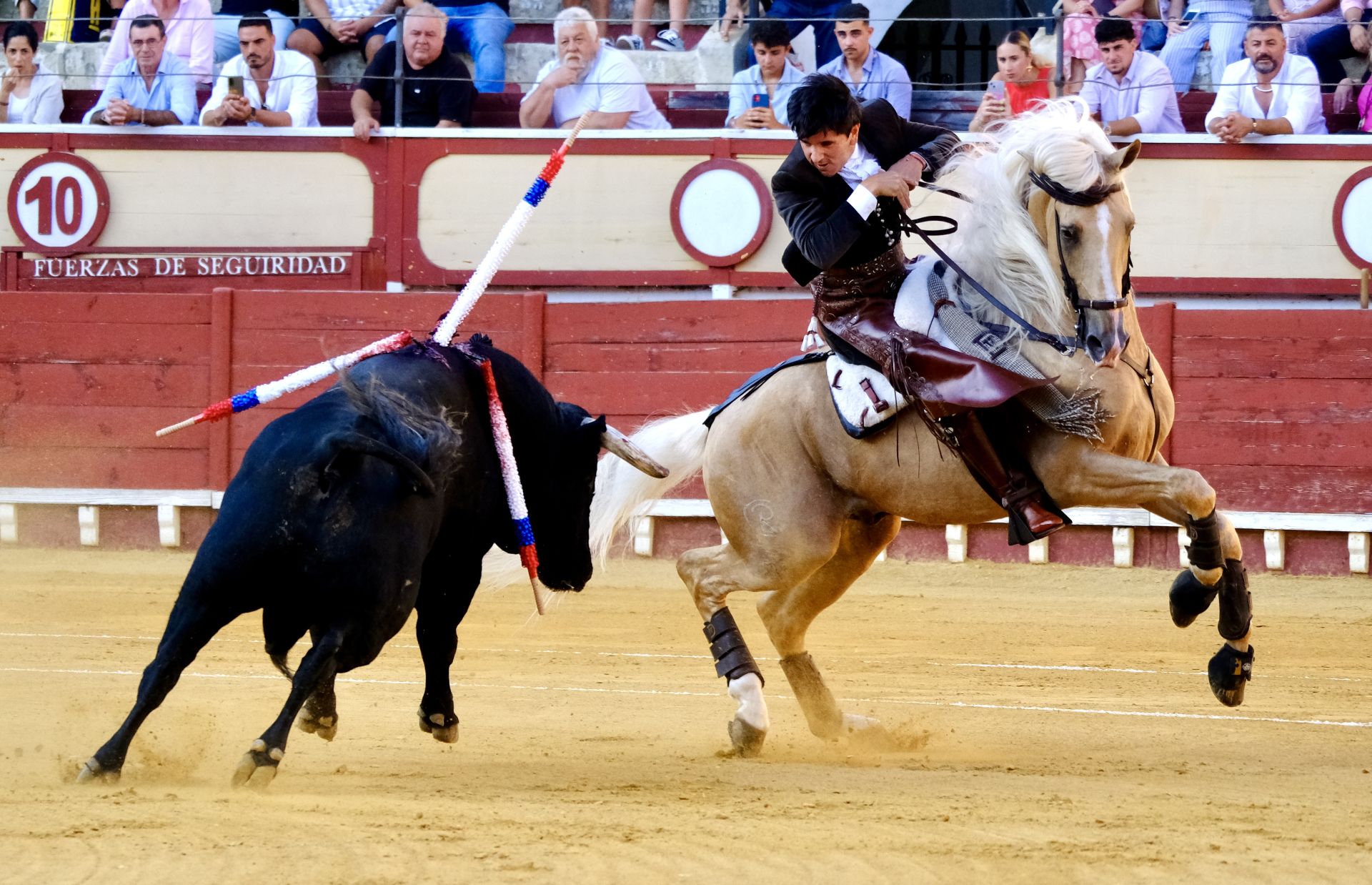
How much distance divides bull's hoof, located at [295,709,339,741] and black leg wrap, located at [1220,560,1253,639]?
2.41m

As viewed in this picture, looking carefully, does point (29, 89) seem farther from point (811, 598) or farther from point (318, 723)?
point (318, 723)

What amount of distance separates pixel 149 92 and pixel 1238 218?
283 inches

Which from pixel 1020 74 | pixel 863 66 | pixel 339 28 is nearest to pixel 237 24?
pixel 339 28

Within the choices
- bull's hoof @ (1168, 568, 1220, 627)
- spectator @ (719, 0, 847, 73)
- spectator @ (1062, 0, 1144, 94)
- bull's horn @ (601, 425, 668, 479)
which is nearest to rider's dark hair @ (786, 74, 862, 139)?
bull's horn @ (601, 425, 668, 479)

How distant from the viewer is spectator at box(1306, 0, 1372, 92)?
31.7 ft

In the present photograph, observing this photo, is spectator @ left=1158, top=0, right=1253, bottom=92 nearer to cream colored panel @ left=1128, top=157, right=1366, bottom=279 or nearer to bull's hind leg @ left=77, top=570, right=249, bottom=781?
cream colored panel @ left=1128, top=157, right=1366, bottom=279

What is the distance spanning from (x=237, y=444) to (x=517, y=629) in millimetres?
3361

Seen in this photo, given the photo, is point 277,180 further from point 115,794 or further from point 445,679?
point 115,794

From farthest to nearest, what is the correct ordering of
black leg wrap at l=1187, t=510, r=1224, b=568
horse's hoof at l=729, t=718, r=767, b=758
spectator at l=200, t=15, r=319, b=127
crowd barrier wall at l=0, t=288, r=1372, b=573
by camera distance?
spectator at l=200, t=15, r=319, b=127
crowd barrier wall at l=0, t=288, r=1372, b=573
horse's hoof at l=729, t=718, r=767, b=758
black leg wrap at l=1187, t=510, r=1224, b=568

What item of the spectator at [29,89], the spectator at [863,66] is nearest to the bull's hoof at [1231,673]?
the spectator at [863,66]

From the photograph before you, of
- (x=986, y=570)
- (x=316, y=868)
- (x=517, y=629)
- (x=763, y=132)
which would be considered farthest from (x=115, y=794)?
(x=763, y=132)

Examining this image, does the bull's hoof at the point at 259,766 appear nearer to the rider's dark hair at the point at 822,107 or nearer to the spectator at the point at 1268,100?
the rider's dark hair at the point at 822,107

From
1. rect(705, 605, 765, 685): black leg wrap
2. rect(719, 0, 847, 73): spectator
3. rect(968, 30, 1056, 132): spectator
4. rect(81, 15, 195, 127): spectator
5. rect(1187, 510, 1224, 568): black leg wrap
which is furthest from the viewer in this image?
rect(81, 15, 195, 127): spectator

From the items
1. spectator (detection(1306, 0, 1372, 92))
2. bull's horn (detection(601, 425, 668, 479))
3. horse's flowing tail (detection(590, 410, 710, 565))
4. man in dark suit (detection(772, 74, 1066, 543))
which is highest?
spectator (detection(1306, 0, 1372, 92))
